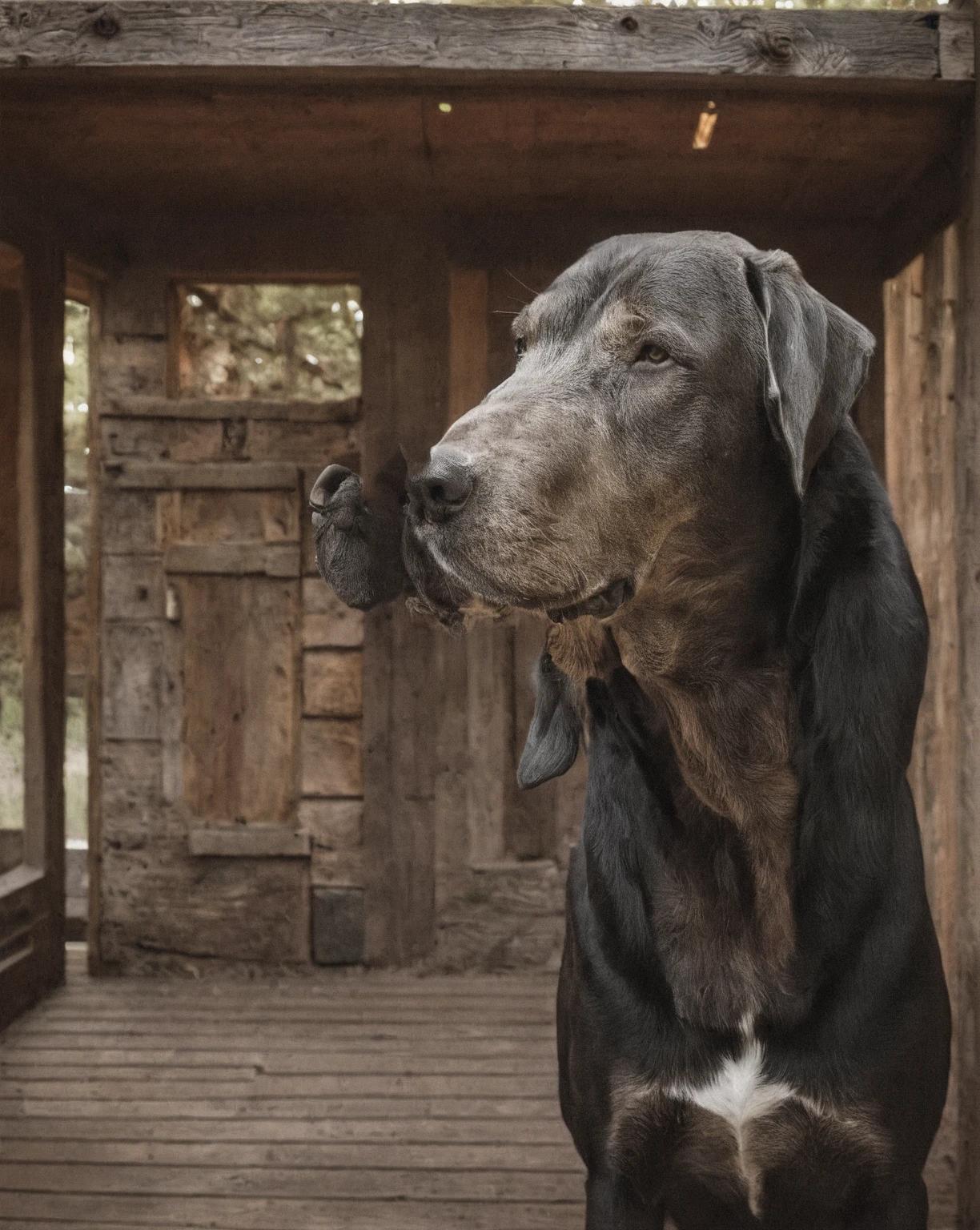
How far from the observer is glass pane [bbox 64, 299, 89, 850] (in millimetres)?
6668

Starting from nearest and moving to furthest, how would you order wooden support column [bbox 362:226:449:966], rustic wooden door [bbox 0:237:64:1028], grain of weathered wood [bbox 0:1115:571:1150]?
grain of weathered wood [bbox 0:1115:571:1150], rustic wooden door [bbox 0:237:64:1028], wooden support column [bbox 362:226:449:966]

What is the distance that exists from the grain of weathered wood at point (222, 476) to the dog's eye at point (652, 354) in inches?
117

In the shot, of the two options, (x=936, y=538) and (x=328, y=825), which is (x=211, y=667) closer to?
(x=328, y=825)

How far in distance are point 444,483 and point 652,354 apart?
37 cm

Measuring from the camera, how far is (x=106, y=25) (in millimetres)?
2699

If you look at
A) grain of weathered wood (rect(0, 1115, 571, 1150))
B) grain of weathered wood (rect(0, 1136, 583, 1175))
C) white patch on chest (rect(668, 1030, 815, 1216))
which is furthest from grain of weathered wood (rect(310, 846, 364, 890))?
white patch on chest (rect(668, 1030, 815, 1216))

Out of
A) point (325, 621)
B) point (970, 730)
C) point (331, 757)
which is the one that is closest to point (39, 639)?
point (325, 621)

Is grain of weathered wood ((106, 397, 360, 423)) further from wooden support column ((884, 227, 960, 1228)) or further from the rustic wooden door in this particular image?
wooden support column ((884, 227, 960, 1228))

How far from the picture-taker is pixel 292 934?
A: 4.46m

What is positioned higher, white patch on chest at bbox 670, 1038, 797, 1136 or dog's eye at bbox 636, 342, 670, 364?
dog's eye at bbox 636, 342, 670, 364

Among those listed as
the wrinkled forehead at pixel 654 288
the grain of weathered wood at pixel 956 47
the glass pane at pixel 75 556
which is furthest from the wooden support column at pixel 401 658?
the glass pane at pixel 75 556

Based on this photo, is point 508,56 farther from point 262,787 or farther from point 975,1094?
point 262,787

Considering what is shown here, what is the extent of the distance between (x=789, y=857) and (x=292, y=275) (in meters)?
3.32

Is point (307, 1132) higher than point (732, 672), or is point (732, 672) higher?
point (732, 672)
